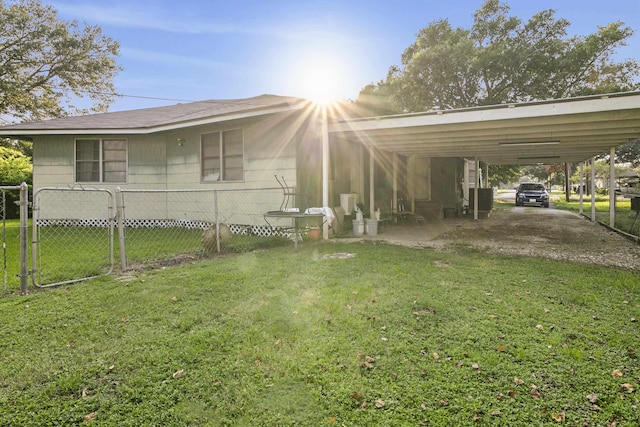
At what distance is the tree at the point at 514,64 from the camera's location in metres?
17.5

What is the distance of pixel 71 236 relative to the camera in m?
8.91

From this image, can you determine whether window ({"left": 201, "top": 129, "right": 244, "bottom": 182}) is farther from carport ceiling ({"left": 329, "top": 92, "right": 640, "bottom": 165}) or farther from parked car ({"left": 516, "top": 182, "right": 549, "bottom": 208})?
parked car ({"left": 516, "top": 182, "right": 549, "bottom": 208})

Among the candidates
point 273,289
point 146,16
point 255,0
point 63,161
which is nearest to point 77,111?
point 146,16

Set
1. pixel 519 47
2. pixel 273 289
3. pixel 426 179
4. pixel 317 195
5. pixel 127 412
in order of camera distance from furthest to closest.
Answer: pixel 519 47 → pixel 426 179 → pixel 317 195 → pixel 273 289 → pixel 127 412

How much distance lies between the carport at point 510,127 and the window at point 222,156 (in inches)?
95.4

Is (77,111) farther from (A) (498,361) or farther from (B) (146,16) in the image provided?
(A) (498,361)

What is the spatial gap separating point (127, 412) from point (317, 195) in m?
7.13

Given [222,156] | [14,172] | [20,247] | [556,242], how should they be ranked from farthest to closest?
[14,172], [222,156], [556,242], [20,247]

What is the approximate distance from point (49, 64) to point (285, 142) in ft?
63.0

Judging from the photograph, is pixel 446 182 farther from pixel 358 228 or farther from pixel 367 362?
pixel 367 362

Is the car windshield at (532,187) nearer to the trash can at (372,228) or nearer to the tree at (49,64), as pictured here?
the trash can at (372,228)

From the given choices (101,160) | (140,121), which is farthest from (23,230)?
(140,121)

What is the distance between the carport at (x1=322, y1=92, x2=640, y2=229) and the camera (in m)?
5.71

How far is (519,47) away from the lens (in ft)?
59.4
